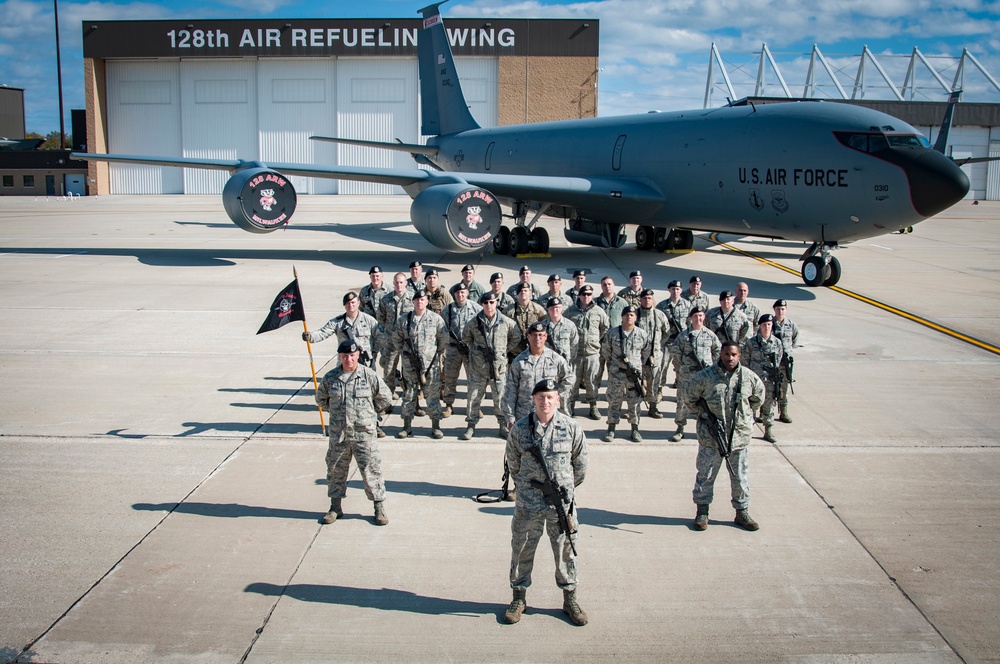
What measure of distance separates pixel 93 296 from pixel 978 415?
1481 centimetres

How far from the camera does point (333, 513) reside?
6.73 metres

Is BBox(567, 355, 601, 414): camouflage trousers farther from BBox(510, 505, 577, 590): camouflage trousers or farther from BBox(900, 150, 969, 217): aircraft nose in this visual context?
BBox(900, 150, 969, 217): aircraft nose

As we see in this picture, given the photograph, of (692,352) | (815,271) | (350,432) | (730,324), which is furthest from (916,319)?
(350,432)

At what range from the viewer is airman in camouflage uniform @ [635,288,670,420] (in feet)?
31.6

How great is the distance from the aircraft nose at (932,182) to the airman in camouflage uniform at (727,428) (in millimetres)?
10882

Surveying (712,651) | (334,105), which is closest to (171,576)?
(712,651)

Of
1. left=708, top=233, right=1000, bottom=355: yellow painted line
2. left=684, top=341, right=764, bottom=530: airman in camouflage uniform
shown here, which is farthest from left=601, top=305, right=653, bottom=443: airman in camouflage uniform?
left=708, top=233, right=1000, bottom=355: yellow painted line

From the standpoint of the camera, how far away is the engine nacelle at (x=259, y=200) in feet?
64.3

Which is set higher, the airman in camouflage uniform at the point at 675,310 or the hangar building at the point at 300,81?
the hangar building at the point at 300,81

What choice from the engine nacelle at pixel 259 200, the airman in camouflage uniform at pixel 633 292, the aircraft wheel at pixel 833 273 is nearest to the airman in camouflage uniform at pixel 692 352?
the airman in camouflage uniform at pixel 633 292

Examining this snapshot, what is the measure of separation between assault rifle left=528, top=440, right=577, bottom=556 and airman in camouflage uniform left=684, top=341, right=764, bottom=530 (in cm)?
174

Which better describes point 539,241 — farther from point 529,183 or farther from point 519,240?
point 529,183

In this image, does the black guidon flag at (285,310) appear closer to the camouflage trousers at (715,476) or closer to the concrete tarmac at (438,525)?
the concrete tarmac at (438,525)

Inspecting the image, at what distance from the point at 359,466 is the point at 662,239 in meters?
18.3
